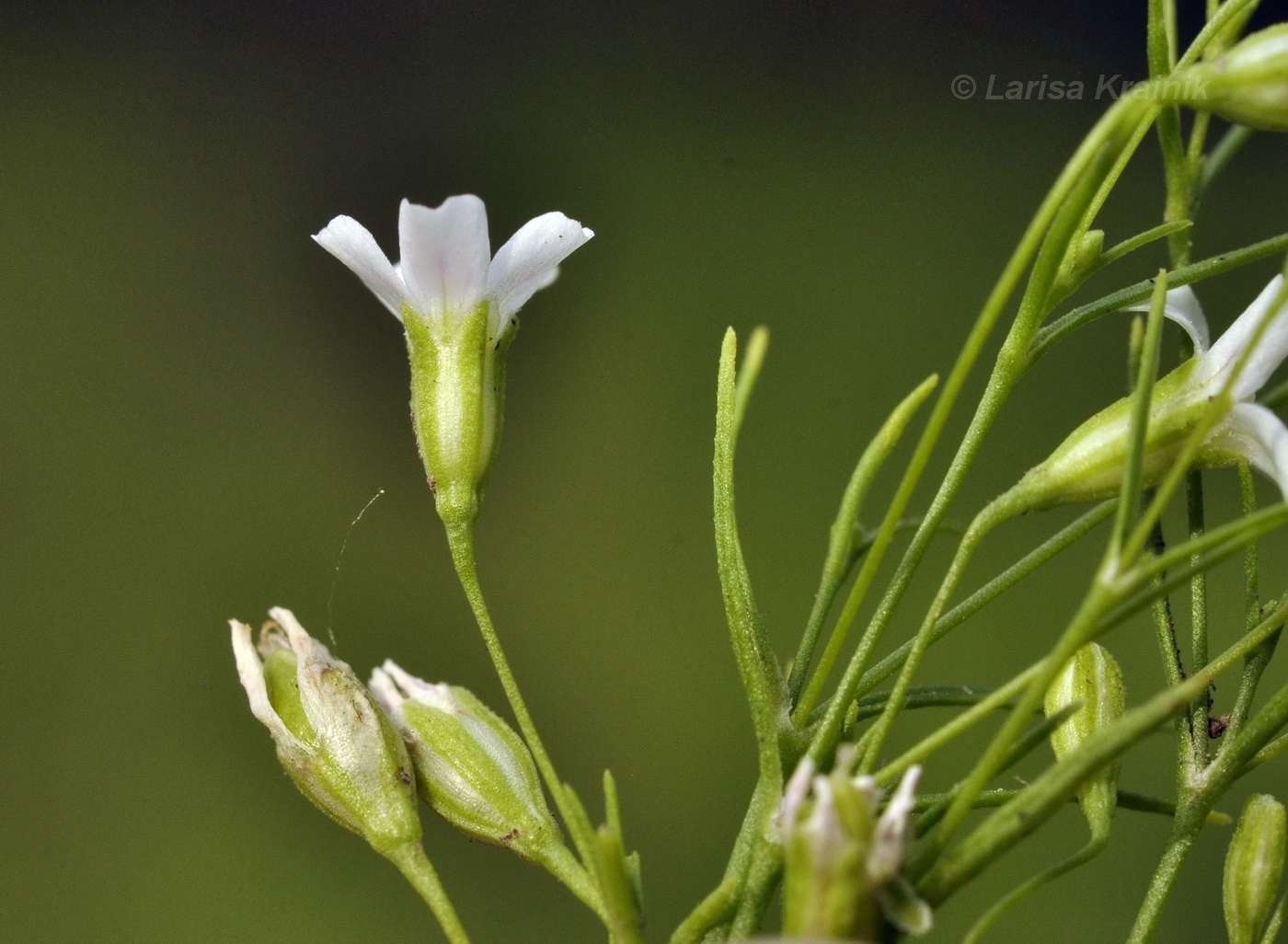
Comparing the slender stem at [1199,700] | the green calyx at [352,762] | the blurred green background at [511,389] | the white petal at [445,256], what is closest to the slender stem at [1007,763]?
the slender stem at [1199,700]

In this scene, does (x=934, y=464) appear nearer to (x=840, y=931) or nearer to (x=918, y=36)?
(x=918, y=36)

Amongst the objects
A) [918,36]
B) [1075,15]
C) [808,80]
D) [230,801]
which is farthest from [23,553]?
[1075,15]

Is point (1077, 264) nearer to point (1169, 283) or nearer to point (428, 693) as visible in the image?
point (1169, 283)

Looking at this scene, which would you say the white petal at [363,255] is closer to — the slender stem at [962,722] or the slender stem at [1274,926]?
the slender stem at [962,722]

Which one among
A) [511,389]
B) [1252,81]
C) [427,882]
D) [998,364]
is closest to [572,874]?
[427,882]

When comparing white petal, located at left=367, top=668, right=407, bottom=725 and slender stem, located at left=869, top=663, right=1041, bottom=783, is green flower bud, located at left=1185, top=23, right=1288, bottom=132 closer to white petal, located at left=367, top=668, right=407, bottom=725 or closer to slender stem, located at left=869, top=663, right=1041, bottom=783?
slender stem, located at left=869, top=663, right=1041, bottom=783

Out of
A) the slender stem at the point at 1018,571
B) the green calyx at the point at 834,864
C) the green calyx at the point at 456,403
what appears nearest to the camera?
the green calyx at the point at 834,864
